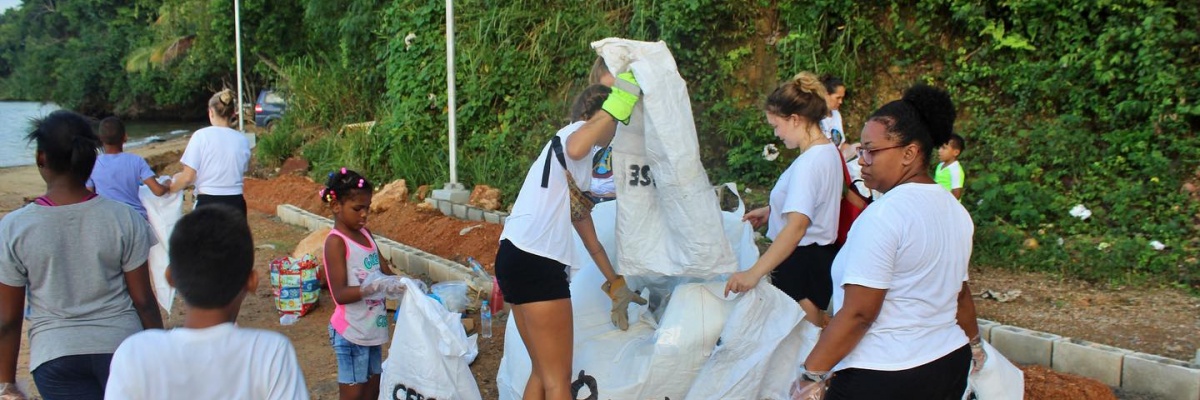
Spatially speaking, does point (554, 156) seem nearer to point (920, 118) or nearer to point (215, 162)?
point (920, 118)

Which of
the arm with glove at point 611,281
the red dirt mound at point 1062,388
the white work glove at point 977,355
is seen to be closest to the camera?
the white work glove at point 977,355

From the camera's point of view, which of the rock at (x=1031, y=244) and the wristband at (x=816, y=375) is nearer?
the wristband at (x=816, y=375)

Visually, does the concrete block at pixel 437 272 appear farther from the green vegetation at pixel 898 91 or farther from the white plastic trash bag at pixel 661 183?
the white plastic trash bag at pixel 661 183

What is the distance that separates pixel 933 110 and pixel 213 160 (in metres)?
4.80

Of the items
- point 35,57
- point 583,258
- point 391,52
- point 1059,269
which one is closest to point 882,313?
point 583,258

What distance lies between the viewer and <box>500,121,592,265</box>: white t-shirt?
3326mm

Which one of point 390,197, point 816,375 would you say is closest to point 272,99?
point 390,197

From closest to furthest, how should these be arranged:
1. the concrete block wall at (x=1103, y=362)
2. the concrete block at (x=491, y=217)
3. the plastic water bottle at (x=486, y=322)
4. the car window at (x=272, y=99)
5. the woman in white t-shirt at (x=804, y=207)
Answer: the woman in white t-shirt at (x=804, y=207), the concrete block wall at (x=1103, y=362), the plastic water bottle at (x=486, y=322), the concrete block at (x=491, y=217), the car window at (x=272, y=99)

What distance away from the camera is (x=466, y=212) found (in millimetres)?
9031

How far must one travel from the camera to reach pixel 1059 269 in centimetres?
638

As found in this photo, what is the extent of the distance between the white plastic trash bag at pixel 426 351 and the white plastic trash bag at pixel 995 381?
6.69ft

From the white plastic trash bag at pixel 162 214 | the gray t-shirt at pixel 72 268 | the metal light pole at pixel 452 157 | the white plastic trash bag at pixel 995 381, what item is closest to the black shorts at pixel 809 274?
the white plastic trash bag at pixel 995 381

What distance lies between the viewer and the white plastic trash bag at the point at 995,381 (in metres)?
3.07

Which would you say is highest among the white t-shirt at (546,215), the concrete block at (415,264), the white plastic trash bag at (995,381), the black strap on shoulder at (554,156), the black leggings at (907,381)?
the black strap on shoulder at (554,156)
